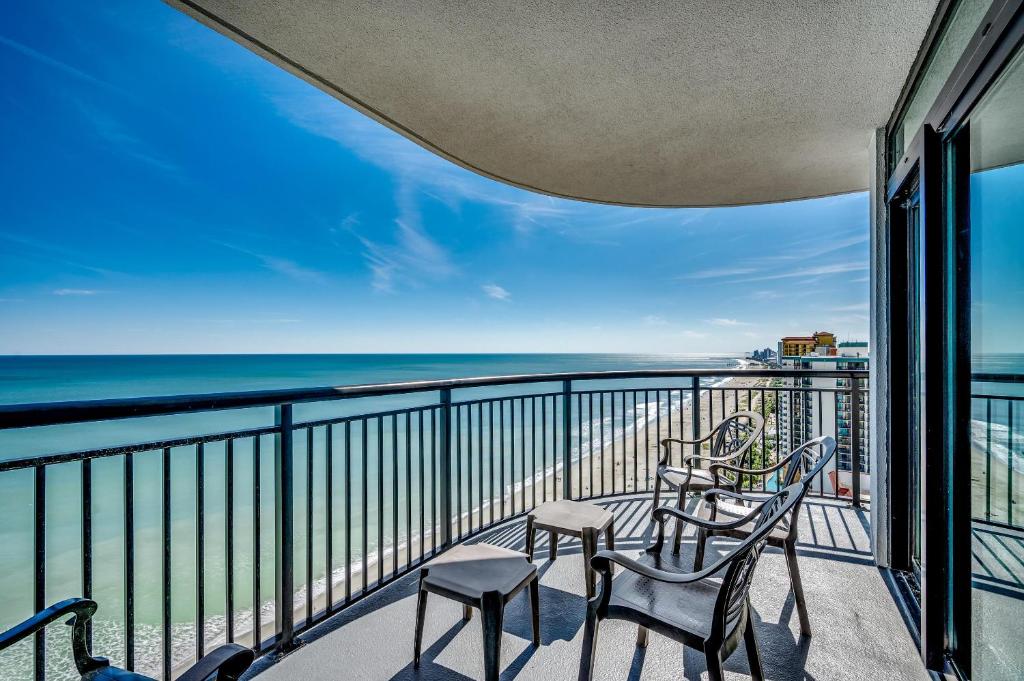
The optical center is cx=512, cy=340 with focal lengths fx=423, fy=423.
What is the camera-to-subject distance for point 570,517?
2.23m

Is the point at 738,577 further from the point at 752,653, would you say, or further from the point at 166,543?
the point at 166,543

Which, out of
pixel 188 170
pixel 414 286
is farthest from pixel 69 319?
pixel 414 286

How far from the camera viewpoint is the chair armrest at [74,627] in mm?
840

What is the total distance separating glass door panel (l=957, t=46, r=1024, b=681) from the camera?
1.14m

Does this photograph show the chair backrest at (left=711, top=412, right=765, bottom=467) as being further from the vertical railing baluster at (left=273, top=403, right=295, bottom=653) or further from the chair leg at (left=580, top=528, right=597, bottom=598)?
the vertical railing baluster at (left=273, top=403, right=295, bottom=653)

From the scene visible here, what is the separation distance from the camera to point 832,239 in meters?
15.1

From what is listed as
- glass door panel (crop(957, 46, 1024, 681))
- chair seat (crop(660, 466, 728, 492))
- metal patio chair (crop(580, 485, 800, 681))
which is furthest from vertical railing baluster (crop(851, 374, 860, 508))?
metal patio chair (crop(580, 485, 800, 681))

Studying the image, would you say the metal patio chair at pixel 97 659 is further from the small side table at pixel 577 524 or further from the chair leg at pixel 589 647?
the small side table at pixel 577 524

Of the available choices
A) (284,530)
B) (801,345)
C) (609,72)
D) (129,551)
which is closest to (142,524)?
(284,530)

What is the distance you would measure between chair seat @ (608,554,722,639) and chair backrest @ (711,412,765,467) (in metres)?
1.58

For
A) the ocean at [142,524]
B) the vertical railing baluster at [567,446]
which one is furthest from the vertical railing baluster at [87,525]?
the vertical railing baluster at [567,446]

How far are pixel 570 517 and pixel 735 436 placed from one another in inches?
73.4

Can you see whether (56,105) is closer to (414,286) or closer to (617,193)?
(414,286)

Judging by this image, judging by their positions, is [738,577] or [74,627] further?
[738,577]
